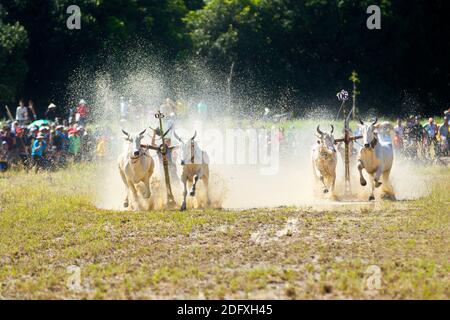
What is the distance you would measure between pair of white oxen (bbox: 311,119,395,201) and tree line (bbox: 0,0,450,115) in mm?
22095

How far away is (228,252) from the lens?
1578cm

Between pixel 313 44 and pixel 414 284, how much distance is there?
37.3m

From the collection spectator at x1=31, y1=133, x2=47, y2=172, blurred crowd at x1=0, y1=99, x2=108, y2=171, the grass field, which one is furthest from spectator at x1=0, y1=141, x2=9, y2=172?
the grass field

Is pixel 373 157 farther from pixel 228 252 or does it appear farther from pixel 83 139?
pixel 83 139

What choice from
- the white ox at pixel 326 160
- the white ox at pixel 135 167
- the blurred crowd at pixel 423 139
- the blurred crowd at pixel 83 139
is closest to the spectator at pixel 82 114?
the blurred crowd at pixel 83 139

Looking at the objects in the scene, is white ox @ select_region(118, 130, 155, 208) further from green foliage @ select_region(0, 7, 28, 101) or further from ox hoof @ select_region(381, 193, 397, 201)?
green foliage @ select_region(0, 7, 28, 101)

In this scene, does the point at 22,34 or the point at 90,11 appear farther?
the point at 90,11

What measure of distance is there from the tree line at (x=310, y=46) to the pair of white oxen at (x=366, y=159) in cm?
2210

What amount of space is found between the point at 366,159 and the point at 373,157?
6.4 inches

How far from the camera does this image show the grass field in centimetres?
1305

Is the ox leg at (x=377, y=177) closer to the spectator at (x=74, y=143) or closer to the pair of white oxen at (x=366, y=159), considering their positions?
the pair of white oxen at (x=366, y=159)

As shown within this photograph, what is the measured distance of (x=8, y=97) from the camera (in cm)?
4031

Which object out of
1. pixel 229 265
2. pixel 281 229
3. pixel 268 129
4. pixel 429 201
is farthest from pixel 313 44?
pixel 229 265
